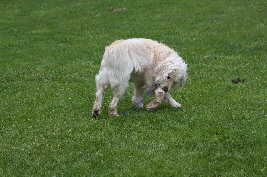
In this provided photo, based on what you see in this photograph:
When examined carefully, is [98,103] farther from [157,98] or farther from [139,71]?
[157,98]

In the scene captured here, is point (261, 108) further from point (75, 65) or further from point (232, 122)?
point (75, 65)

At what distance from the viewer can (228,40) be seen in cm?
1739

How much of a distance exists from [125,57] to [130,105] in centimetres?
178

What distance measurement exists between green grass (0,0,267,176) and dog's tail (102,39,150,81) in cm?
104

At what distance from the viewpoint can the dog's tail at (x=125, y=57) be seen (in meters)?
9.38

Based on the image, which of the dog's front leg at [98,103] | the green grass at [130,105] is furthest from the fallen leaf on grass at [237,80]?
the dog's front leg at [98,103]

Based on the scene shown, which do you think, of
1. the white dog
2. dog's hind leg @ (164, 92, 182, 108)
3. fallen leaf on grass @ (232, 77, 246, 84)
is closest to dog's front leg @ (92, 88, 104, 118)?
the white dog

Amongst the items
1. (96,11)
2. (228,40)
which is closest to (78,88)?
(228,40)

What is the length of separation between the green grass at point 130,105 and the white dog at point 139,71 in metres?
0.40

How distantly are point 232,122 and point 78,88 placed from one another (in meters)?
5.07

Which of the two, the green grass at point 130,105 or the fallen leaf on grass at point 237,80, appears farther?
the fallen leaf on grass at point 237,80

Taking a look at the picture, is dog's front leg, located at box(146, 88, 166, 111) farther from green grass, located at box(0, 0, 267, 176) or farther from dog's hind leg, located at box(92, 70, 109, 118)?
dog's hind leg, located at box(92, 70, 109, 118)

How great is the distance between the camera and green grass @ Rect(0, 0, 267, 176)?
7.42m

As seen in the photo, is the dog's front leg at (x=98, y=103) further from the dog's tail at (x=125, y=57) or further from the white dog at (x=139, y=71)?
the dog's tail at (x=125, y=57)
